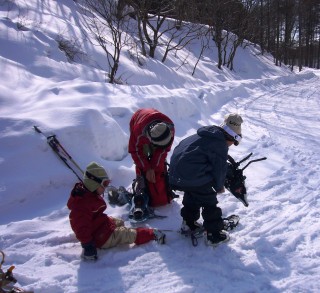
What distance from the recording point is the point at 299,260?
10.1ft

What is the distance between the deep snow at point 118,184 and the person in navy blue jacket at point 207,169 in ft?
0.88

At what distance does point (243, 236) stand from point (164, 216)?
902 mm

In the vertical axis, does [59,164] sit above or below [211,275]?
above

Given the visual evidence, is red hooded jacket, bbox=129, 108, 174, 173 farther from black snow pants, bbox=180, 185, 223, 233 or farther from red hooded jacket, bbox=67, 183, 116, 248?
red hooded jacket, bbox=67, 183, 116, 248

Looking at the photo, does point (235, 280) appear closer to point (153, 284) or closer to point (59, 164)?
point (153, 284)

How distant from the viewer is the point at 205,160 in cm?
321

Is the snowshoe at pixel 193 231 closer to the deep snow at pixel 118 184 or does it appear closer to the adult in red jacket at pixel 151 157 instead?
the deep snow at pixel 118 184

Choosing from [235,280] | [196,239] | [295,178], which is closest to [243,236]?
[196,239]

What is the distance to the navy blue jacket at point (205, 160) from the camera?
3191 millimetres

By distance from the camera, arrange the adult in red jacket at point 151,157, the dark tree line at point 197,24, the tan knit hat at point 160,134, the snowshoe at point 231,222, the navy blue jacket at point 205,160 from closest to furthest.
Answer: the navy blue jacket at point 205,160, the snowshoe at point 231,222, the tan knit hat at point 160,134, the adult in red jacket at point 151,157, the dark tree line at point 197,24

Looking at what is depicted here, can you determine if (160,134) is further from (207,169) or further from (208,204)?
(208,204)

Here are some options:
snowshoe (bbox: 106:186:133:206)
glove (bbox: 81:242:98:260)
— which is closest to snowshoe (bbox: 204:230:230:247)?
glove (bbox: 81:242:98:260)

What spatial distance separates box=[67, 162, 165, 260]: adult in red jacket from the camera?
3059 millimetres

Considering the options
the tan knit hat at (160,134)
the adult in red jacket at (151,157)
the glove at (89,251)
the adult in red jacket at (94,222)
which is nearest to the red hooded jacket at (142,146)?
the adult in red jacket at (151,157)
